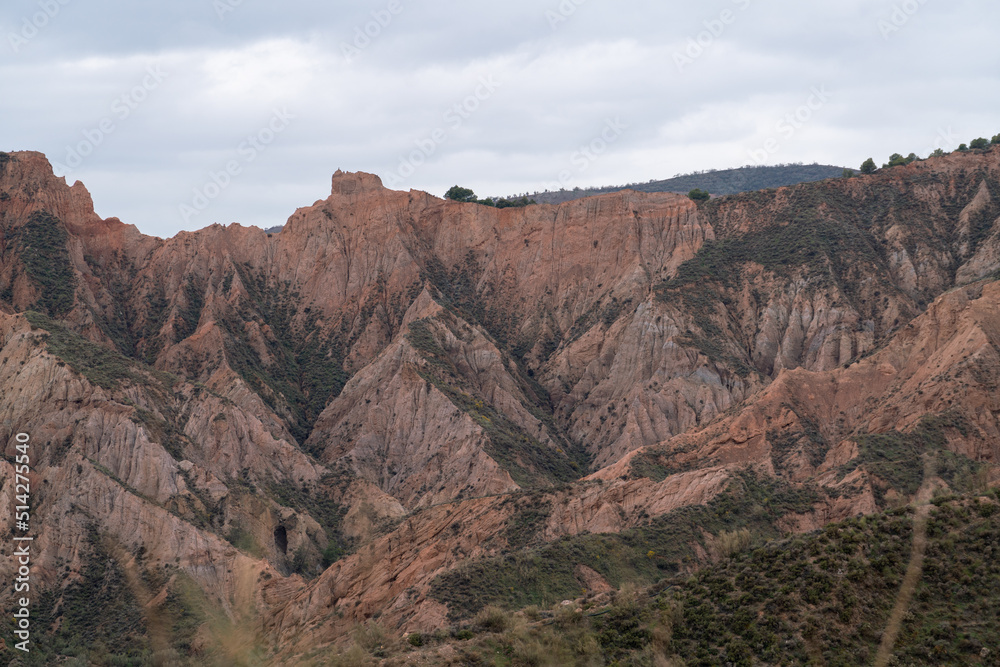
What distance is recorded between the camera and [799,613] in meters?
38.2

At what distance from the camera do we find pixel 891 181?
112062 millimetres

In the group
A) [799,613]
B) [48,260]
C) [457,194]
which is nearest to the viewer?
[799,613]

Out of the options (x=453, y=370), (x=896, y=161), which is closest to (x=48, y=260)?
(x=453, y=370)

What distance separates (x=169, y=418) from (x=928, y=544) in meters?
59.0

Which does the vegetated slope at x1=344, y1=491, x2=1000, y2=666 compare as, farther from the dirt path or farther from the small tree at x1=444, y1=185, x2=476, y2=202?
the small tree at x1=444, y1=185, x2=476, y2=202

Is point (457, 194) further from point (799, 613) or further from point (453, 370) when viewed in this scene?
point (799, 613)

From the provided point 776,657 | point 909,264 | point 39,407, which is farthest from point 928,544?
point 909,264

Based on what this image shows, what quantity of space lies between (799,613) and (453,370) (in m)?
62.7

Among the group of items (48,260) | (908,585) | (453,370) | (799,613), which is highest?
(48,260)

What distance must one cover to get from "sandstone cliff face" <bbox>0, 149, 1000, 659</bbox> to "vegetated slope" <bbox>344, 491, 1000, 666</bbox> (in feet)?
33.7

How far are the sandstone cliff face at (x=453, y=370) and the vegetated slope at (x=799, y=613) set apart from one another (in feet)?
33.7

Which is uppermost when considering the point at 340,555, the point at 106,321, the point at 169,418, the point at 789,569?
the point at 106,321

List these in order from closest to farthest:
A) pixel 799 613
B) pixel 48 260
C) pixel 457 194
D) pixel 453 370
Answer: pixel 799 613 < pixel 453 370 < pixel 48 260 < pixel 457 194

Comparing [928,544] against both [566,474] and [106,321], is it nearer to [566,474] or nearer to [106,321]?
[566,474]
